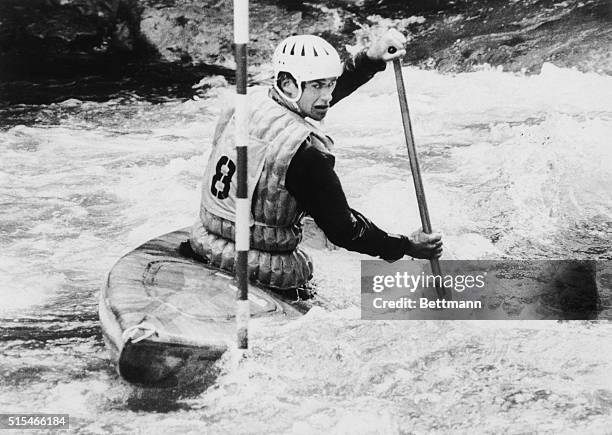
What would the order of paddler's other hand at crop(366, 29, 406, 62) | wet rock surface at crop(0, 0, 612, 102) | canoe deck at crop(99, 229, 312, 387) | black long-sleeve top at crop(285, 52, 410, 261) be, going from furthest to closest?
1. wet rock surface at crop(0, 0, 612, 102)
2. paddler's other hand at crop(366, 29, 406, 62)
3. black long-sleeve top at crop(285, 52, 410, 261)
4. canoe deck at crop(99, 229, 312, 387)

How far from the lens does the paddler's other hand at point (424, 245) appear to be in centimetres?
266

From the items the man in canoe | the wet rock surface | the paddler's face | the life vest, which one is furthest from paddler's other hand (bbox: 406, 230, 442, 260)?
the wet rock surface

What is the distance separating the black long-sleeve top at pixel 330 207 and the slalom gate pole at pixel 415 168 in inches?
4.8

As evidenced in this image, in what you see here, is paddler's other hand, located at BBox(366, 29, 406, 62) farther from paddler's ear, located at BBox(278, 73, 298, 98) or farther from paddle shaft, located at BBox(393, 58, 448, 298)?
paddler's ear, located at BBox(278, 73, 298, 98)

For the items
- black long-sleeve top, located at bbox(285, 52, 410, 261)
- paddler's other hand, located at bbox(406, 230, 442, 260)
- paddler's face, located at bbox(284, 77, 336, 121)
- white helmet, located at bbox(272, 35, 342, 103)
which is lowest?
paddler's other hand, located at bbox(406, 230, 442, 260)

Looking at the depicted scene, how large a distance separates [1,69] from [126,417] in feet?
4.37

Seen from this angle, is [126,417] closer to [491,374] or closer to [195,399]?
[195,399]

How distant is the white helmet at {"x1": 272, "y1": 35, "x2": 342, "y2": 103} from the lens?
2.48 m

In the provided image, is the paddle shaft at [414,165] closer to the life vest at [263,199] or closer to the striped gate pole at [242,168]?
the life vest at [263,199]

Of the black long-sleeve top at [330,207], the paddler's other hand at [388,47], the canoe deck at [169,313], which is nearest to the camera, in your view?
the canoe deck at [169,313]

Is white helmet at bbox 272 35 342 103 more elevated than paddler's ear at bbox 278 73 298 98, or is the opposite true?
white helmet at bbox 272 35 342 103

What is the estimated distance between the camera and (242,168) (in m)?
2.42

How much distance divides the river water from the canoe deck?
0.27 ft

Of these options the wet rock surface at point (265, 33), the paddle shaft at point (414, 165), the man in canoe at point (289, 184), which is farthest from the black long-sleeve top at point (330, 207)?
the wet rock surface at point (265, 33)
